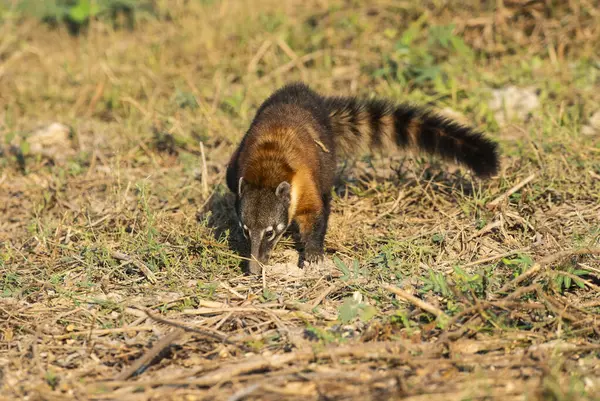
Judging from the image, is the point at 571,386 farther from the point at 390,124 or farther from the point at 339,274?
the point at 390,124

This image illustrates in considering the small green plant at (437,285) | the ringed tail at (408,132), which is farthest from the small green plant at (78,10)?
the small green plant at (437,285)

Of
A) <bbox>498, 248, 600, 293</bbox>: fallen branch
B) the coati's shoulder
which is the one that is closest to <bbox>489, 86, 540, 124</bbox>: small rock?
the coati's shoulder

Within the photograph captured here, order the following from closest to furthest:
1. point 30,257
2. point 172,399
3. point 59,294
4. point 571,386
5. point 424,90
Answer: point 571,386, point 172,399, point 59,294, point 30,257, point 424,90

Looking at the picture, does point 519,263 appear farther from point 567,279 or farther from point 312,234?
point 312,234

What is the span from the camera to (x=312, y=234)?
6.23 metres

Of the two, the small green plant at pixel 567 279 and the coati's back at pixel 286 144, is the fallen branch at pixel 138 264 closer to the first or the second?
the coati's back at pixel 286 144

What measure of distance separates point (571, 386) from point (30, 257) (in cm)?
442

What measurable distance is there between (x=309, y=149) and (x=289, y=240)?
871 mm

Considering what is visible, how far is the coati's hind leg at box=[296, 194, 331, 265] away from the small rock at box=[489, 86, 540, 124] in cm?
324

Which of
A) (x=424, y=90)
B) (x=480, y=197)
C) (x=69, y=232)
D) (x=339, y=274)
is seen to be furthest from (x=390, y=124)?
(x=69, y=232)

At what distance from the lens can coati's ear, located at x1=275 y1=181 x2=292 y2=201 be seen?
5.86 m

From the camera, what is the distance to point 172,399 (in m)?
4.29

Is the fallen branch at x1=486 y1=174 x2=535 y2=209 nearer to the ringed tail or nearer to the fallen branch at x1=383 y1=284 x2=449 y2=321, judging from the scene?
the ringed tail

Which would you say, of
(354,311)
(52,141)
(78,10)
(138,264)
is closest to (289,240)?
(138,264)
